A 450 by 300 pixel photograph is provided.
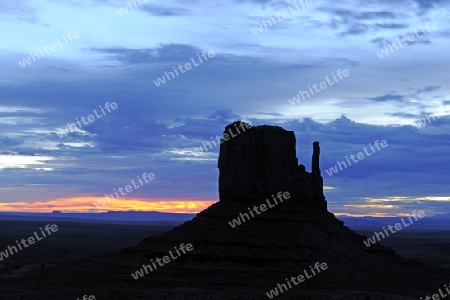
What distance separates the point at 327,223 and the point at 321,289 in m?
13.8

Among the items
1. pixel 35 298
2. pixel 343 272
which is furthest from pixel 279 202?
pixel 35 298

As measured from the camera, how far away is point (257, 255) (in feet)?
234

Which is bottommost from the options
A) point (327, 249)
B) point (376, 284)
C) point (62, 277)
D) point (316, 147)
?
point (376, 284)

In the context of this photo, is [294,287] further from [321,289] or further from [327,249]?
[327,249]

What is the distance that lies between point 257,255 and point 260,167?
10127mm

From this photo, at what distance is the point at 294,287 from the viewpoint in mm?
65062

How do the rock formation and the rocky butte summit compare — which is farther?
the rock formation

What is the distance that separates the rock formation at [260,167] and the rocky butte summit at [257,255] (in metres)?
0.10

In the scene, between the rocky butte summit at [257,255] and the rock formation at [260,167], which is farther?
the rock formation at [260,167]

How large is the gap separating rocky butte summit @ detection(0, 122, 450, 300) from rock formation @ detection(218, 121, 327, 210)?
10cm

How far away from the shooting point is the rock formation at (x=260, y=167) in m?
76.6

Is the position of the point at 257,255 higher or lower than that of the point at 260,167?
lower

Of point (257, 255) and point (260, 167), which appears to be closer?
point (257, 255)

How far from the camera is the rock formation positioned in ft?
251
